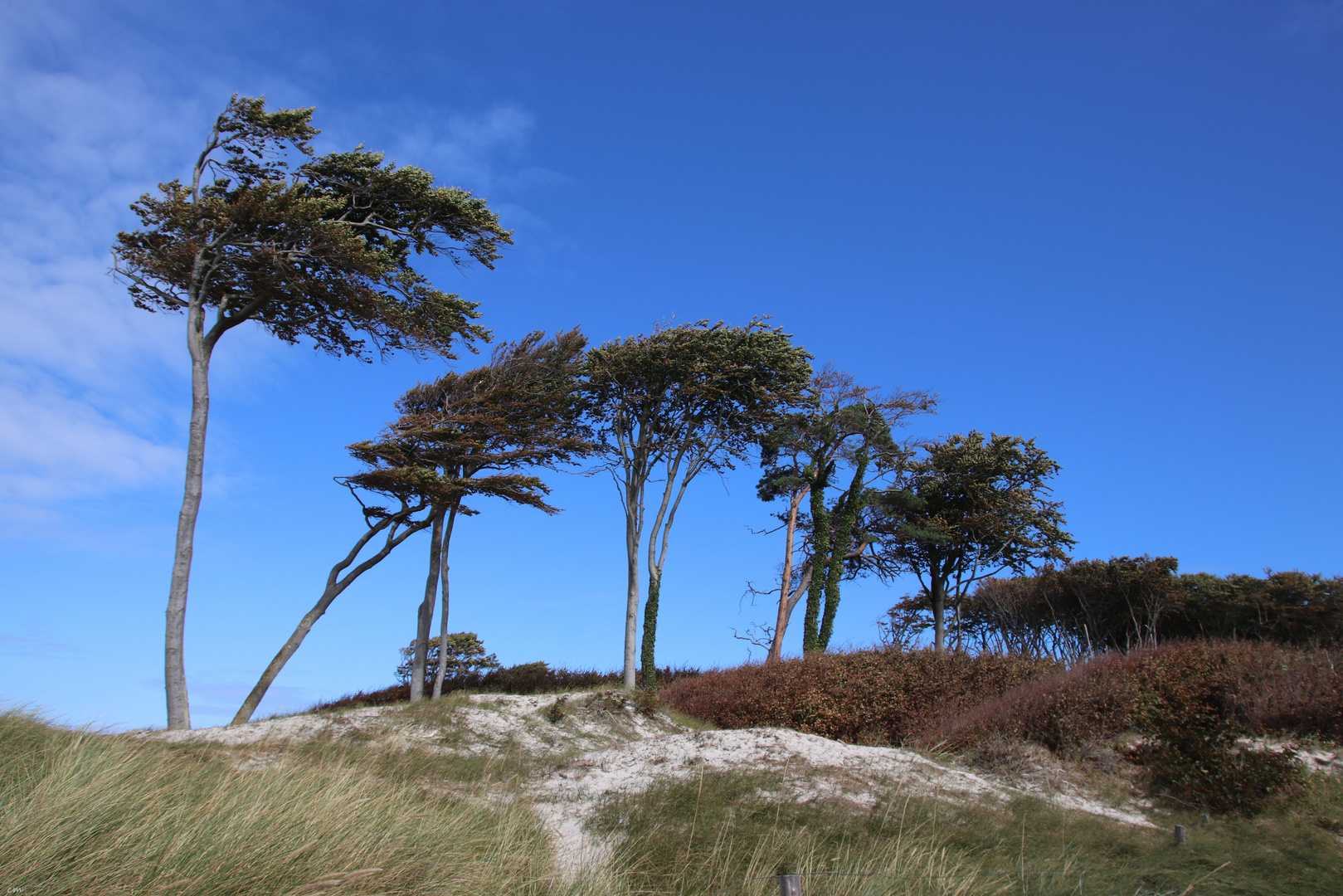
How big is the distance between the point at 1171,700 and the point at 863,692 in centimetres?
519

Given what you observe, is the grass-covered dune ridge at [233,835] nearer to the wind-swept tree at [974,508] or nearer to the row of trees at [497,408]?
the row of trees at [497,408]

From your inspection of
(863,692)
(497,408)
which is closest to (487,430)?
(497,408)

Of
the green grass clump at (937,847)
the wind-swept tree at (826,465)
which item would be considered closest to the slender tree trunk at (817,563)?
the wind-swept tree at (826,465)

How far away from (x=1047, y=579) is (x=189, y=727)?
29.4 meters

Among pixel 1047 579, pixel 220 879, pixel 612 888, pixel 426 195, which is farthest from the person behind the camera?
pixel 1047 579

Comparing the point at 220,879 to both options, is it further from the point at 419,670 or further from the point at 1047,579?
the point at 1047,579

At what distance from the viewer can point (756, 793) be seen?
322 inches

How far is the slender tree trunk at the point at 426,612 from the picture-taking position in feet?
61.1

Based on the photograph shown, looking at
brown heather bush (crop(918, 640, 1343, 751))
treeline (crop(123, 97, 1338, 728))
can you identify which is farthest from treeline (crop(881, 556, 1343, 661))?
brown heather bush (crop(918, 640, 1343, 751))

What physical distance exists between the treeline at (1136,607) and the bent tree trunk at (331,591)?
1712cm

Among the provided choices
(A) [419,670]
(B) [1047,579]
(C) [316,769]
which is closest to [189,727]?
(A) [419,670]

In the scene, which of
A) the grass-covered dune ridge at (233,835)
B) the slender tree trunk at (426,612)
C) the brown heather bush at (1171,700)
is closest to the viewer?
the grass-covered dune ridge at (233,835)

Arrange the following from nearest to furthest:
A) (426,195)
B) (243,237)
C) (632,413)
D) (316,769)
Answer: (316,769) < (243,237) < (426,195) < (632,413)

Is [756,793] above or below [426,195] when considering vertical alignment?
below
